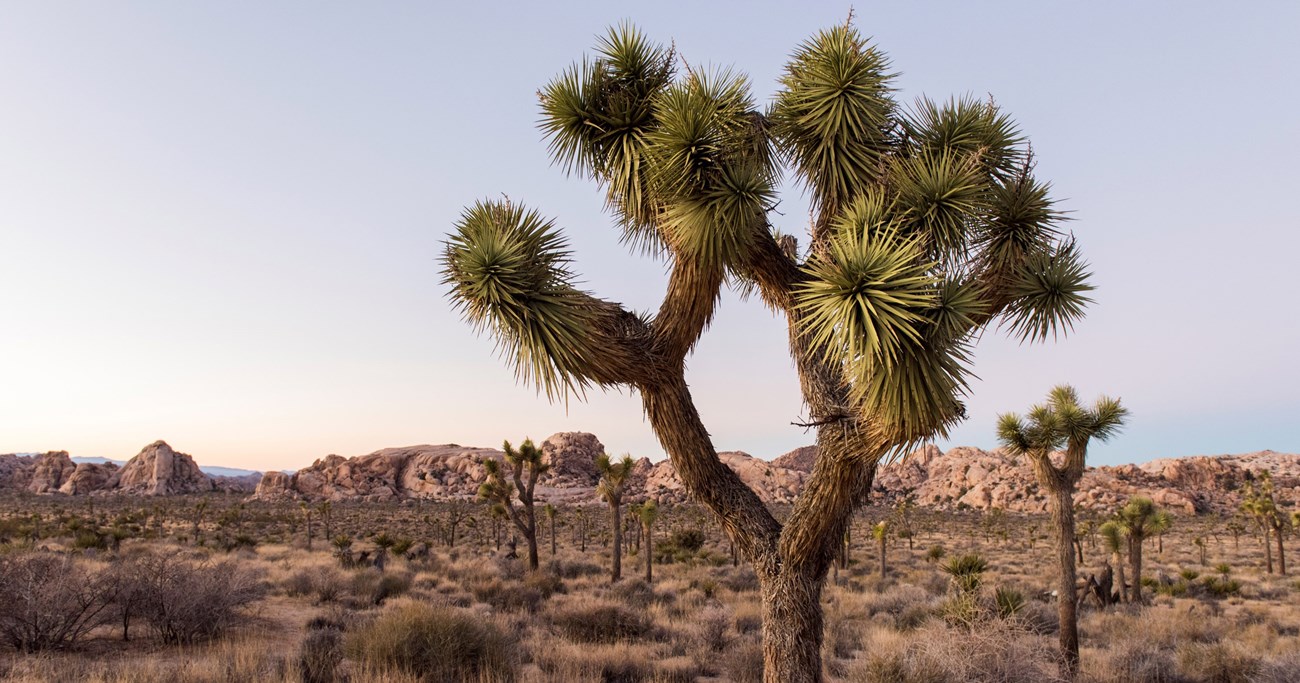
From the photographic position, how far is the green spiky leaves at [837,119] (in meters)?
7.18

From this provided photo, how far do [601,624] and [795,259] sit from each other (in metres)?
7.17

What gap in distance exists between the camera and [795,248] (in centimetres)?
871

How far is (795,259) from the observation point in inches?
330

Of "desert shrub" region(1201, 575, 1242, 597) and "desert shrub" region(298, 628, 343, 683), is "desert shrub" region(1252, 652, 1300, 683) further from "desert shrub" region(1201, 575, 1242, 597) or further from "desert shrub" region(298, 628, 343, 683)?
"desert shrub" region(1201, 575, 1242, 597)

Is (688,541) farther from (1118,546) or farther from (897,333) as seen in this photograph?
(897,333)

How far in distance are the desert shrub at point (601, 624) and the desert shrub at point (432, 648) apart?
252 centimetres

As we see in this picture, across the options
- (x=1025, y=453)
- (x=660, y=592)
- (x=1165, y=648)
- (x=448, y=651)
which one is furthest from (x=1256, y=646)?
(x=448, y=651)

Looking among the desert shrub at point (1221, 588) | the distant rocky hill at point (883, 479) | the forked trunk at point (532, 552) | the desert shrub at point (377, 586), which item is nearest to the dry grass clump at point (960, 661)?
the desert shrub at point (377, 586)

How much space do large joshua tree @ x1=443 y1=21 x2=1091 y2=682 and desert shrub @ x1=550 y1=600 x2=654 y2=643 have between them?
4872mm

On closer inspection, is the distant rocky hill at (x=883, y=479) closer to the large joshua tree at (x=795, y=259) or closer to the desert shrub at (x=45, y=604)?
the desert shrub at (x=45, y=604)

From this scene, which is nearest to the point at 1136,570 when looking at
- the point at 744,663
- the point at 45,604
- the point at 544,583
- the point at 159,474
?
the point at 744,663

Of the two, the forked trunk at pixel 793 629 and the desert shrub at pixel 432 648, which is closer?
the forked trunk at pixel 793 629

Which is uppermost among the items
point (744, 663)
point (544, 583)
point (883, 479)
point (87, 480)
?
point (744, 663)

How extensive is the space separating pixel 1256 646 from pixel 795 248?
1264cm
